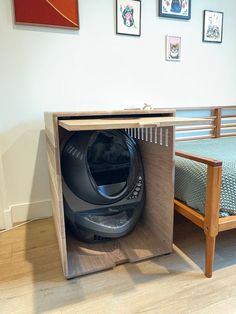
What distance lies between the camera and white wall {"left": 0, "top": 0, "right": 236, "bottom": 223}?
60.4 inches

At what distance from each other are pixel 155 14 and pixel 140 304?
6.17 ft

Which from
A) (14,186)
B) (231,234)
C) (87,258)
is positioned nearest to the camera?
(87,258)

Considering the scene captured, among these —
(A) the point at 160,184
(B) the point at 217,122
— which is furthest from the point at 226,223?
(B) the point at 217,122

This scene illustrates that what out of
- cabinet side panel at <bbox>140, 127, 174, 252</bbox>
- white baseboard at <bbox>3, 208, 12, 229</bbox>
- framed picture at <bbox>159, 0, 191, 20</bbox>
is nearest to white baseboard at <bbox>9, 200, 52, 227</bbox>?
white baseboard at <bbox>3, 208, 12, 229</bbox>

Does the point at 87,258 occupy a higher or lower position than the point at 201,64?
lower

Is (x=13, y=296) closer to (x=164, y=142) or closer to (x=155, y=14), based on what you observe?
(x=164, y=142)

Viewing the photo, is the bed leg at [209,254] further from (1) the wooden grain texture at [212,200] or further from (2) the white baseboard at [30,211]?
(2) the white baseboard at [30,211]

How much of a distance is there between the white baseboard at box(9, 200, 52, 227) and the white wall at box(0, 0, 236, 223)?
0.12 ft

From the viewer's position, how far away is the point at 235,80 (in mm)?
2182

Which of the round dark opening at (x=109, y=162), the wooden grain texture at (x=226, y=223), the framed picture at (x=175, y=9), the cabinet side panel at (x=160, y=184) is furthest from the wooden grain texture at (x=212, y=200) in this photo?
the framed picture at (x=175, y=9)

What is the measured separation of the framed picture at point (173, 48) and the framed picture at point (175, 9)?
157 mm

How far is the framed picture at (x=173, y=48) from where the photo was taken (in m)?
1.85

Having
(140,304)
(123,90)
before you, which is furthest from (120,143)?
(140,304)

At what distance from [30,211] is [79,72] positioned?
105 cm
